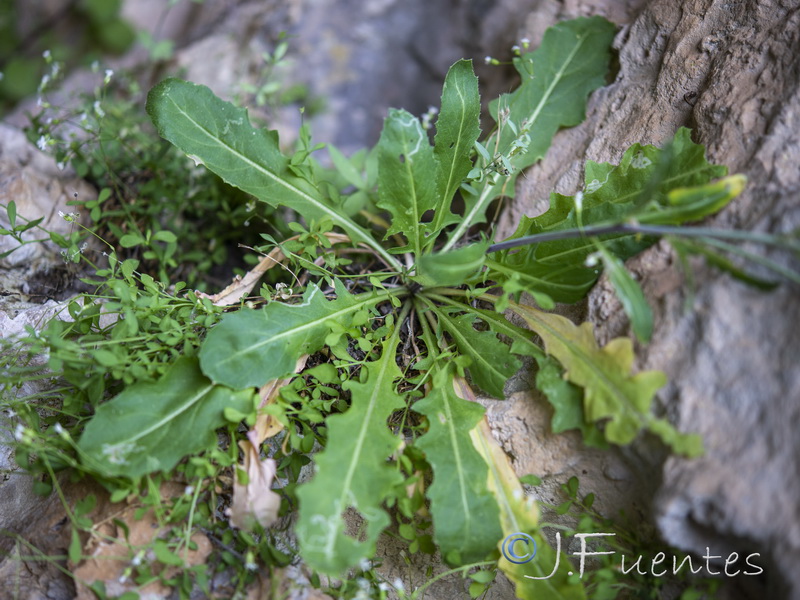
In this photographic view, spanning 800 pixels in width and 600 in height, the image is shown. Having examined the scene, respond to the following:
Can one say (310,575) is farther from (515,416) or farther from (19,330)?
(19,330)

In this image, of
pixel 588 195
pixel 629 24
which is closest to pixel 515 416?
pixel 588 195

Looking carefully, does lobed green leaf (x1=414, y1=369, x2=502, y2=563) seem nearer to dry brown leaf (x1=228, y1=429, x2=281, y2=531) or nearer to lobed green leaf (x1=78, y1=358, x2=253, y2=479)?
dry brown leaf (x1=228, y1=429, x2=281, y2=531)

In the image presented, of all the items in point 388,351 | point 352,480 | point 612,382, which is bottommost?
point 352,480

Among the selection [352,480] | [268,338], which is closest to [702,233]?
[352,480]

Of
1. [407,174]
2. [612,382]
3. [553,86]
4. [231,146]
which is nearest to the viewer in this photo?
[612,382]

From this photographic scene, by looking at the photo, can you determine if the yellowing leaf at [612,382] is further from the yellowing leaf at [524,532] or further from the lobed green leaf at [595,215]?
the yellowing leaf at [524,532]

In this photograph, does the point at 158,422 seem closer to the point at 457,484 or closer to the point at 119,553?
the point at 119,553

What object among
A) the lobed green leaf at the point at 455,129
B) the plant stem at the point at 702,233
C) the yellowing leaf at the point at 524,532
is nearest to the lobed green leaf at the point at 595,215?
the plant stem at the point at 702,233

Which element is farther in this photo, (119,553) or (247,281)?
(247,281)
